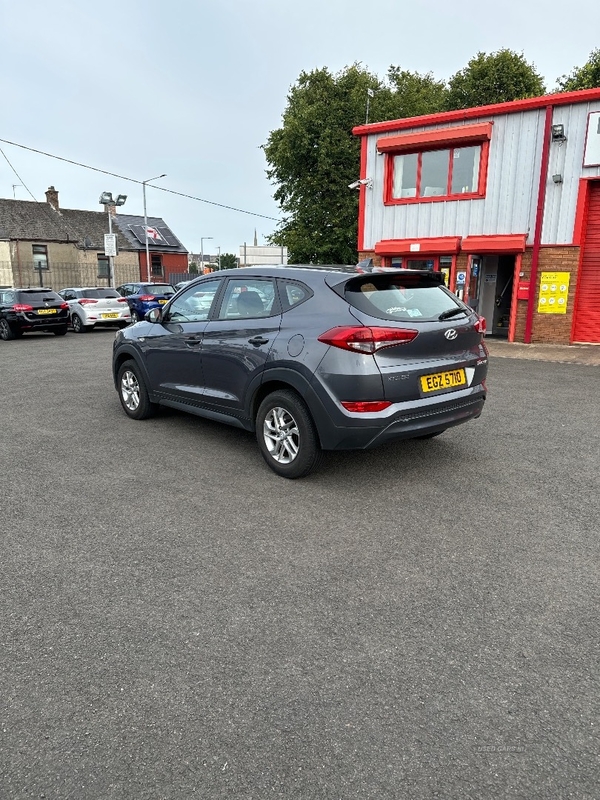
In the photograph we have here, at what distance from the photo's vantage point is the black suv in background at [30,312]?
17.1 meters

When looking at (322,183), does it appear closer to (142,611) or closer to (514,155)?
(514,155)

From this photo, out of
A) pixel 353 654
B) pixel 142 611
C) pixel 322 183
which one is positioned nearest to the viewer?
pixel 353 654

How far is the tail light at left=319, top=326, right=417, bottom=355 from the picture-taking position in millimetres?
4172

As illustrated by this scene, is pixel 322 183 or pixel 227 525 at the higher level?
pixel 322 183

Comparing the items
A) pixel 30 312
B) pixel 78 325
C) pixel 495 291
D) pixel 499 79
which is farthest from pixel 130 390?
pixel 499 79

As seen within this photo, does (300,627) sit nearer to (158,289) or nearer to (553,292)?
(553,292)

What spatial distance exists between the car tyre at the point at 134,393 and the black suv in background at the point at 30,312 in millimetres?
11793

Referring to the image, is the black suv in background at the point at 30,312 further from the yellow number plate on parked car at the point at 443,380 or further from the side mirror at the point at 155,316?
the yellow number plate on parked car at the point at 443,380

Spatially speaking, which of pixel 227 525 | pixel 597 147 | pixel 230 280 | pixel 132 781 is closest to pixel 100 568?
pixel 227 525

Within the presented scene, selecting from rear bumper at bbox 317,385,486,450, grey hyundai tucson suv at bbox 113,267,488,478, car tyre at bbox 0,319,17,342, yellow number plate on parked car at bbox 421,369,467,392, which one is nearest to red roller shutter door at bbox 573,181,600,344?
grey hyundai tucson suv at bbox 113,267,488,478

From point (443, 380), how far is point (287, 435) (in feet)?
4.33

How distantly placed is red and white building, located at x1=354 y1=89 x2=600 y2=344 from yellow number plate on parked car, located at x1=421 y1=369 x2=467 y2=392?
11085 millimetres

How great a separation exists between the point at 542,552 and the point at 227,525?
1987 mm

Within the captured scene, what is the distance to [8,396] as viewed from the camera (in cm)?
840
